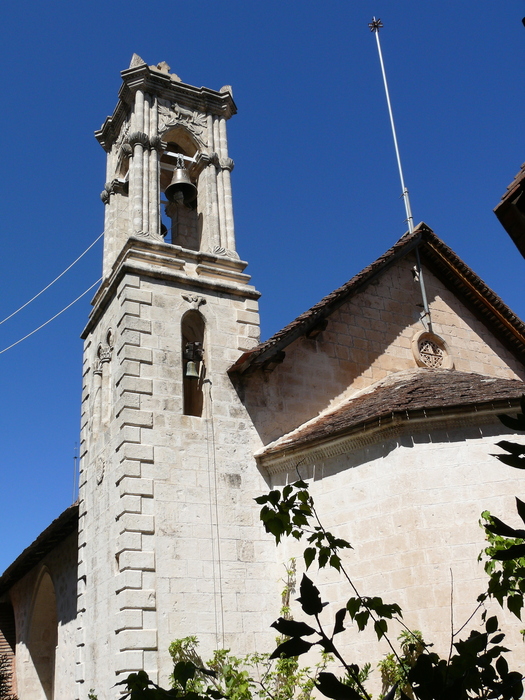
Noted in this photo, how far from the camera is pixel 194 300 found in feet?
39.9

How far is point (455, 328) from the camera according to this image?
14.1 meters

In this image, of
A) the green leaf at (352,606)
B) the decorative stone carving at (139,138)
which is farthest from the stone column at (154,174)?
the green leaf at (352,606)

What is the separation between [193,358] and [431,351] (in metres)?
4.68

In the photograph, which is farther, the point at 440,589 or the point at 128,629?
the point at 128,629

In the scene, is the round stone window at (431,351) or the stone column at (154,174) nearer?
the stone column at (154,174)

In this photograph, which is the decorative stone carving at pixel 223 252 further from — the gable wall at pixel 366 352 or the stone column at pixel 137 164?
the gable wall at pixel 366 352

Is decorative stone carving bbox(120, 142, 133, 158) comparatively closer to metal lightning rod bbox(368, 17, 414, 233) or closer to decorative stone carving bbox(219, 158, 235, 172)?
decorative stone carving bbox(219, 158, 235, 172)

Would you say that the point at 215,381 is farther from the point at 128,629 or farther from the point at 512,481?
the point at 512,481

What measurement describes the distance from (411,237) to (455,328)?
193 centimetres

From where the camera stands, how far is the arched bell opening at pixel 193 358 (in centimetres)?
A: 1182

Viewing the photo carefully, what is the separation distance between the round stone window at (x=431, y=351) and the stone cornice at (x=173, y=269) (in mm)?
3150

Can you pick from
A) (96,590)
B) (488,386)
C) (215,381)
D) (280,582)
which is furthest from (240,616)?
(488,386)

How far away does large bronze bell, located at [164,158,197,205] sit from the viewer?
44.0ft

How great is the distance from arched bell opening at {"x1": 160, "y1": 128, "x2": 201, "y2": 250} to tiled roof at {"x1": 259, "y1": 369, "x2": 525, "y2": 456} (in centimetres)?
475
